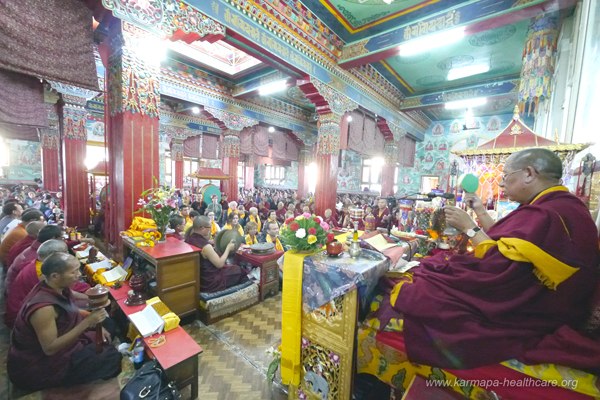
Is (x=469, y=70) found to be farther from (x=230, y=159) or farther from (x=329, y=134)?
→ (x=230, y=159)

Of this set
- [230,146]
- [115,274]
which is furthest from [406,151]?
[115,274]

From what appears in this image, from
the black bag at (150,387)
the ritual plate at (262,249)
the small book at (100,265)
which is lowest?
the black bag at (150,387)

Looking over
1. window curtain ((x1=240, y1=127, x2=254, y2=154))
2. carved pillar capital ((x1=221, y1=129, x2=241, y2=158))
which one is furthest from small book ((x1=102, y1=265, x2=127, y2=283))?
window curtain ((x1=240, y1=127, x2=254, y2=154))

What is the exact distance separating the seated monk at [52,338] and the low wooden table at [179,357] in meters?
0.48

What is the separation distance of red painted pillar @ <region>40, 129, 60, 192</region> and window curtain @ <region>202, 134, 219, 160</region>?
207 inches

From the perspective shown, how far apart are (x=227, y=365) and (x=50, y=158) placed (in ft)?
39.8

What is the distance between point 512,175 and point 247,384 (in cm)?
301

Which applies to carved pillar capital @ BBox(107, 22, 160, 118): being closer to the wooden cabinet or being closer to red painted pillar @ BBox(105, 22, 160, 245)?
red painted pillar @ BBox(105, 22, 160, 245)

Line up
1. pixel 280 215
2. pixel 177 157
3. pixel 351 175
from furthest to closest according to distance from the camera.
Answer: pixel 351 175 < pixel 177 157 < pixel 280 215

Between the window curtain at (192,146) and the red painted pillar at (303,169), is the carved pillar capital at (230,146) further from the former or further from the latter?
the red painted pillar at (303,169)

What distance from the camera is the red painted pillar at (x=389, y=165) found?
35.2ft

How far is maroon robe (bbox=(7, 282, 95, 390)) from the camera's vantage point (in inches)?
73.9

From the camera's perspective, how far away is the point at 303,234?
6.73 feet

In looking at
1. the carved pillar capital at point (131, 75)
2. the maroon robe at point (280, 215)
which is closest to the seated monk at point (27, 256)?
the carved pillar capital at point (131, 75)
